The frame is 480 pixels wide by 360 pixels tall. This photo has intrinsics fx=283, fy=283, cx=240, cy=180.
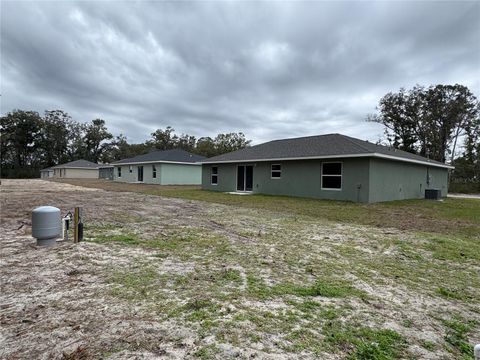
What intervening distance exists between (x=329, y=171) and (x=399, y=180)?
408cm

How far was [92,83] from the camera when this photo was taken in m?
21.6

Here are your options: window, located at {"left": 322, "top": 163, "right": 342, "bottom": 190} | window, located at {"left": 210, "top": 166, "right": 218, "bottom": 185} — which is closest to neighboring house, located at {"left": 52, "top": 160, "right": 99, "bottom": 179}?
window, located at {"left": 210, "top": 166, "right": 218, "bottom": 185}

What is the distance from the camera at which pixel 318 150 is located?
49.2ft

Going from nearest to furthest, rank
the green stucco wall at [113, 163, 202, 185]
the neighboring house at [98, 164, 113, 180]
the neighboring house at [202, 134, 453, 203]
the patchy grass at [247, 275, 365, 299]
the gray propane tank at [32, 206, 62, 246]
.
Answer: the patchy grass at [247, 275, 365, 299]
the gray propane tank at [32, 206, 62, 246]
the neighboring house at [202, 134, 453, 203]
the green stucco wall at [113, 163, 202, 185]
the neighboring house at [98, 164, 113, 180]

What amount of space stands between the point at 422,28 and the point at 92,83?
21.2m

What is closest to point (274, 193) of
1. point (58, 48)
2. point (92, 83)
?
point (58, 48)

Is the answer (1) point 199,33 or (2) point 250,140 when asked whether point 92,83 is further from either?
(2) point 250,140

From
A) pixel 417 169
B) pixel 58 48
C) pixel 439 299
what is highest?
pixel 58 48

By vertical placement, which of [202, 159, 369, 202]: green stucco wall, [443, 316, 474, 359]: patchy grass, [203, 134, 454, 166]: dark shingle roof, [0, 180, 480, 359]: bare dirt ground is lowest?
[443, 316, 474, 359]: patchy grass

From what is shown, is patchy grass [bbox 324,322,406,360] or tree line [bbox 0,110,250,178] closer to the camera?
patchy grass [bbox 324,322,406,360]

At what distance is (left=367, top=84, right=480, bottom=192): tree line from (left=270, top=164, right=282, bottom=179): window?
74.1 feet

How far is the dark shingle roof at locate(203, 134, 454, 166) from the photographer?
13.7 m

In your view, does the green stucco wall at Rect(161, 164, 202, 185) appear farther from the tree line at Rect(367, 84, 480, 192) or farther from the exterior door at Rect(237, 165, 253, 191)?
the tree line at Rect(367, 84, 480, 192)

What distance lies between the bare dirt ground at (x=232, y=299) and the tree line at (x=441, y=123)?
31070 mm
